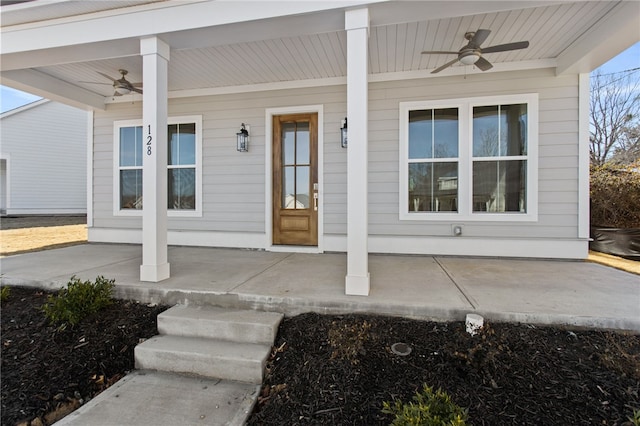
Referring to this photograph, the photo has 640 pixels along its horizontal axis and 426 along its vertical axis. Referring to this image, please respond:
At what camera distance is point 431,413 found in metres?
1.50

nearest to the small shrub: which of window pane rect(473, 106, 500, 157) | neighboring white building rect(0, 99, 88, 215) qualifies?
window pane rect(473, 106, 500, 157)

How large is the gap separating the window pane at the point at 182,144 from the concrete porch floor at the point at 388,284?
1821 mm

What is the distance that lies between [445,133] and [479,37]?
1.49 m

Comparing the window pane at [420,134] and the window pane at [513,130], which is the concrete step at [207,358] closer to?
the window pane at [420,134]

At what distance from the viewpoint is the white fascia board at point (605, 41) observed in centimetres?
298

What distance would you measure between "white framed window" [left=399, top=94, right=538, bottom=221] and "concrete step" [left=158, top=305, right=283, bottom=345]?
9.66 feet

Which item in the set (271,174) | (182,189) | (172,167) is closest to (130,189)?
(172,167)

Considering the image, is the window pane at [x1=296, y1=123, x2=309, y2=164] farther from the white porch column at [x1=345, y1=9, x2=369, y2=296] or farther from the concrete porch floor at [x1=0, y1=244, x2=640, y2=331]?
the white porch column at [x1=345, y1=9, x2=369, y2=296]

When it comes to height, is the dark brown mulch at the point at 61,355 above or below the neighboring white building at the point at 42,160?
below

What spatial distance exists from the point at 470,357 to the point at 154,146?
3.37 metres

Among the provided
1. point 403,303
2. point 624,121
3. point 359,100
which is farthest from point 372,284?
point 624,121

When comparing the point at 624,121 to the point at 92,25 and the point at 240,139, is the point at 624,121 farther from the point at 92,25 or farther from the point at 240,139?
the point at 92,25

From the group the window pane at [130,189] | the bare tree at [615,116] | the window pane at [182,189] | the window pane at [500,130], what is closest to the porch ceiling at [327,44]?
the window pane at [500,130]

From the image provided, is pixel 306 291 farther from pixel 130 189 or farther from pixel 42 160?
pixel 42 160
